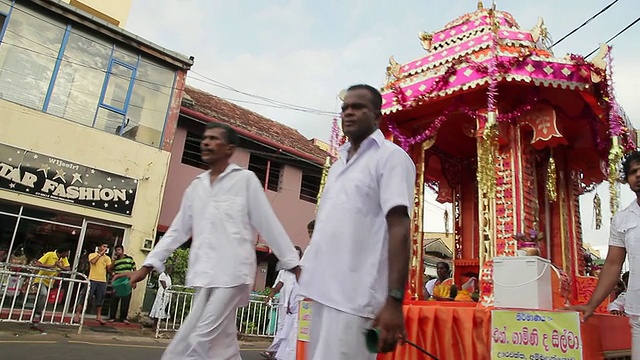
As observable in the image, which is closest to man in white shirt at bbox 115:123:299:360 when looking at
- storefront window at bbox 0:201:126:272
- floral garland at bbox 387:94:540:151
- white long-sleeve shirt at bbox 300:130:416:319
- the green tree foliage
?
white long-sleeve shirt at bbox 300:130:416:319

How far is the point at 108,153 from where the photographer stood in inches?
470

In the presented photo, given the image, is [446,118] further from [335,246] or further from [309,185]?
[309,185]

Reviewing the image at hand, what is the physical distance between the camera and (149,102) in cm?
1306

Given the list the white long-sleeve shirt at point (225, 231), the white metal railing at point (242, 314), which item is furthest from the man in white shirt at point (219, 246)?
the white metal railing at point (242, 314)

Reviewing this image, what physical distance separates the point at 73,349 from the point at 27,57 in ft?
27.5

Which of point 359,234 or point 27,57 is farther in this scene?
point 27,57

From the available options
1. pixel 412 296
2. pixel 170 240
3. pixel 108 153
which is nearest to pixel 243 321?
pixel 412 296

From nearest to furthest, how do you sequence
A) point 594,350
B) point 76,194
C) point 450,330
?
point 594,350 < point 450,330 < point 76,194

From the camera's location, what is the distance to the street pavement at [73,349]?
5.51 metres

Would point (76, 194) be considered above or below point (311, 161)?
below

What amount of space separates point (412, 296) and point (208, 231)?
490cm

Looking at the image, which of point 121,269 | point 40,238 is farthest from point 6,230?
point 121,269

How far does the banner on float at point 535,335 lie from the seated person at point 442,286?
2157 mm

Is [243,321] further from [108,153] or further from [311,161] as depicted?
[311,161]
